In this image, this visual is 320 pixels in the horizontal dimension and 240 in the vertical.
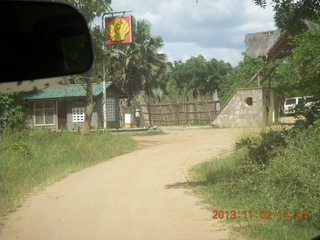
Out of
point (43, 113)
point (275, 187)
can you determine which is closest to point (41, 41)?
point (275, 187)

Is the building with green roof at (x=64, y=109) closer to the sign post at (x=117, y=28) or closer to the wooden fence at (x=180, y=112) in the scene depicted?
the wooden fence at (x=180, y=112)

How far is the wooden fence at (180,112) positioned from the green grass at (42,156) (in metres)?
10.3

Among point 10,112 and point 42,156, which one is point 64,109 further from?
point 42,156

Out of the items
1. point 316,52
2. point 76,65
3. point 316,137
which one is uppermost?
point 316,52

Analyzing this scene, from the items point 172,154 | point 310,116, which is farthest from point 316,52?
point 172,154

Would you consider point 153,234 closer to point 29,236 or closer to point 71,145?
point 29,236

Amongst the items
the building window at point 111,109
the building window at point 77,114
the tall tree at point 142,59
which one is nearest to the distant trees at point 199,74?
the tall tree at point 142,59

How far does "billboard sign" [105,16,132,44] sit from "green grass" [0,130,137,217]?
503cm

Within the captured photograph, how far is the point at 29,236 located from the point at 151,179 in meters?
4.41

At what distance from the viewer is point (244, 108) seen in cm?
2389

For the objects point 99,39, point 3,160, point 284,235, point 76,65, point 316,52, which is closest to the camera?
point 76,65

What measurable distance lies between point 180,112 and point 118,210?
875 inches

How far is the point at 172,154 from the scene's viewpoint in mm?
14750

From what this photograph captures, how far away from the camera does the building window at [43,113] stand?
3050cm
